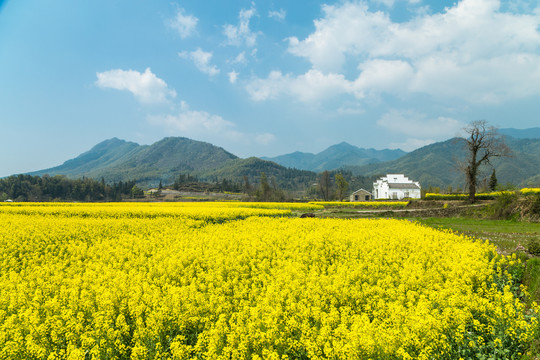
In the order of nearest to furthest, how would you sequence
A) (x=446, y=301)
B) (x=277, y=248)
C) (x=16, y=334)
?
(x=16, y=334), (x=446, y=301), (x=277, y=248)

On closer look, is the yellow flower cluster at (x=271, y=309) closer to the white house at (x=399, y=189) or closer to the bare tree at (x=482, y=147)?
the bare tree at (x=482, y=147)

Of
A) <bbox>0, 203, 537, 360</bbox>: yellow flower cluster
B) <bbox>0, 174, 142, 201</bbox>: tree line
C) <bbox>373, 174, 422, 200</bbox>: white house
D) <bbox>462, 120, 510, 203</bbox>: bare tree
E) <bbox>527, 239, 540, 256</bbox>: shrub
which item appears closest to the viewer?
<bbox>0, 203, 537, 360</bbox>: yellow flower cluster

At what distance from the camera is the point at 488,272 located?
31.7 ft

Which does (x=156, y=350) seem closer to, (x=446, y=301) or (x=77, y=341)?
(x=77, y=341)

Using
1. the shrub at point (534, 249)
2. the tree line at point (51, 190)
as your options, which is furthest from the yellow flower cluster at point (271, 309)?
the tree line at point (51, 190)

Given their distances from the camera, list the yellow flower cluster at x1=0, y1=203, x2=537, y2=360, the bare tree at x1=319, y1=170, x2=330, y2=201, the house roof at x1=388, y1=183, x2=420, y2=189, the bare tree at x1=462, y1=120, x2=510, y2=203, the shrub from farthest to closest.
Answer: the bare tree at x1=319, y1=170, x2=330, y2=201, the house roof at x1=388, y1=183, x2=420, y2=189, the bare tree at x1=462, y1=120, x2=510, y2=203, the shrub, the yellow flower cluster at x1=0, y1=203, x2=537, y2=360

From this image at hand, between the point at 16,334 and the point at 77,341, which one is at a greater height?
the point at 16,334

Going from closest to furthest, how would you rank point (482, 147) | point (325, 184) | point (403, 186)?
point (482, 147), point (403, 186), point (325, 184)

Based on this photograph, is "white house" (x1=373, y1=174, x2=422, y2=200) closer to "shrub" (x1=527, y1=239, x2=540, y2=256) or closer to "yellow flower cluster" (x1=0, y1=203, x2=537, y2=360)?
"shrub" (x1=527, y1=239, x2=540, y2=256)

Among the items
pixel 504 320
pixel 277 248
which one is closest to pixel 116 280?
pixel 277 248

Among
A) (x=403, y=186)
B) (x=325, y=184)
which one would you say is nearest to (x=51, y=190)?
(x=325, y=184)

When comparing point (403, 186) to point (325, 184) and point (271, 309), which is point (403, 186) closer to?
point (325, 184)

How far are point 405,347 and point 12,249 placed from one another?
19082 mm

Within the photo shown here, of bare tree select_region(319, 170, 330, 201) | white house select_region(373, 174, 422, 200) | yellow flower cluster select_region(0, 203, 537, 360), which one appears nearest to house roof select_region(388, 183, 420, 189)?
white house select_region(373, 174, 422, 200)
